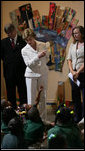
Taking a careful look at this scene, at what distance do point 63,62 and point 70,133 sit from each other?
9.28ft

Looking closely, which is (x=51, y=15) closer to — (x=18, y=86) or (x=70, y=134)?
(x=18, y=86)

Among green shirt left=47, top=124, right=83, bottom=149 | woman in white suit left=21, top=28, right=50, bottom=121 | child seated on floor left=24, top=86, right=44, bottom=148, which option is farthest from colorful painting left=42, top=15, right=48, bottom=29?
green shirt left=47, top=124, right=83, bottom=149

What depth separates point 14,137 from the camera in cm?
213


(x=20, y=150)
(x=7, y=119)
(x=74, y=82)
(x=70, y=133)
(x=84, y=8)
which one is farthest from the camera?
(x=84, y=8)

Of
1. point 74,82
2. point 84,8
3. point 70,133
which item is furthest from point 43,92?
point 84,8

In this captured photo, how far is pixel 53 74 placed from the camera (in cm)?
495

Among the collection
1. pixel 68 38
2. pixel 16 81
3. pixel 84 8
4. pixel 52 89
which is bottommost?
pixel 52 89

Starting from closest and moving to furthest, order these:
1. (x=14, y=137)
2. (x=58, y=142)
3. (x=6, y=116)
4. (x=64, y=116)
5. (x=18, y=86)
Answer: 1. (x=58, y=142)
2. (x=14, y=137)
3. (x=64, y=116)
4. (x=6, y=116)
5. (x=18, y=86)

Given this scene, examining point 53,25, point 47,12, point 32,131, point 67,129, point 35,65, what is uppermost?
point 47,12

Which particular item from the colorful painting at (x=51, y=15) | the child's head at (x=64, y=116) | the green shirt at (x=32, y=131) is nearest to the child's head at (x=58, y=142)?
the child's head at (x=64, y=116)

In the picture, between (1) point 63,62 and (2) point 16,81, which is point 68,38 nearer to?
(1) point 63,62

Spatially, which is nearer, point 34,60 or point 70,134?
point 70,134

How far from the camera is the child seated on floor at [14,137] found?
2104 millimetres

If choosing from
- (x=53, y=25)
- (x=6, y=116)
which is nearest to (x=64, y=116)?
(x=6, y=116)
